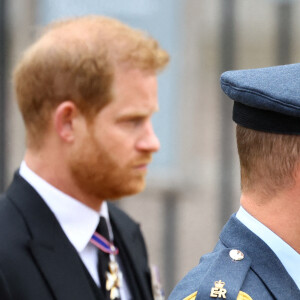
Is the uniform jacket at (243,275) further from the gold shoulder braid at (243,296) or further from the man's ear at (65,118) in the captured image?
the man's ear at (65,118)

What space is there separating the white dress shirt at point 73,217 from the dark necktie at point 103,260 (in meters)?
0.02

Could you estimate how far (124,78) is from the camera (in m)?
2.65

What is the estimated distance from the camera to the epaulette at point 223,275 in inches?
67.7

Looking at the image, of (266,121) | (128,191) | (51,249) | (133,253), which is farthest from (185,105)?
(266,121)

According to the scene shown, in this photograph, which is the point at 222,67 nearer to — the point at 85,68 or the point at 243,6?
the point at 243,6

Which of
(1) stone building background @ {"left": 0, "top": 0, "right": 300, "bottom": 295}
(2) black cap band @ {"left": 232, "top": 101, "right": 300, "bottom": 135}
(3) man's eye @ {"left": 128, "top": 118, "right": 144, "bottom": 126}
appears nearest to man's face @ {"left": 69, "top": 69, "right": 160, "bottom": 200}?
(3) man's eye @ {"left": 128, "top": 118, "right": 144, "bottom": 126}

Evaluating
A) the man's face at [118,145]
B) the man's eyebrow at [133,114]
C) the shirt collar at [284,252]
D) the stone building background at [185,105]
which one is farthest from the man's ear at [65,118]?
the stone building background at [185,105]

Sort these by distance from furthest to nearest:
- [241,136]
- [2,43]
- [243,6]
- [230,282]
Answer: [2,43] < [243,6] < [241,136] < [230,282]

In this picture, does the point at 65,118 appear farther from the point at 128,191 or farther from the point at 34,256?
the point at 34,256

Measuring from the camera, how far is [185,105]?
561cm

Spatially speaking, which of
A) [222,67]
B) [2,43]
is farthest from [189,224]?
[2,43]

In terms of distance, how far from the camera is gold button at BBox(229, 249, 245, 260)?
5.96 feet

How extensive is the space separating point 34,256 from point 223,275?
80 cm

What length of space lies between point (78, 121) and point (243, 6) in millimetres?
2964
